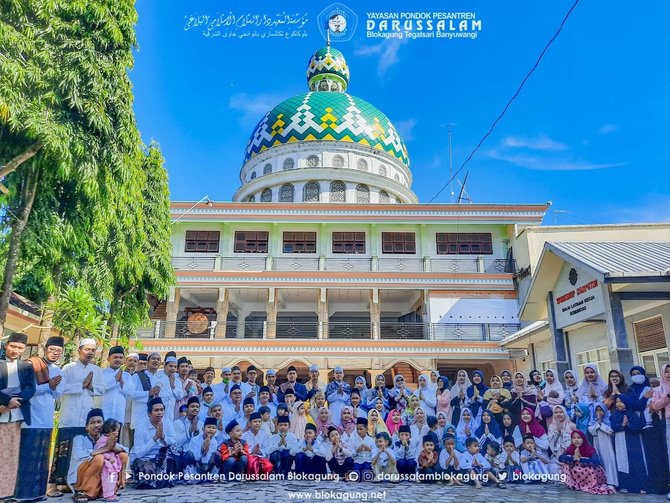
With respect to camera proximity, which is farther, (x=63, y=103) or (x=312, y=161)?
(x=312, y=161)

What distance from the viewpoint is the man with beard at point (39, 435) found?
15.8ft

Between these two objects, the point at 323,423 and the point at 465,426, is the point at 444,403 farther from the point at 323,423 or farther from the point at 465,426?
the point at 323,423

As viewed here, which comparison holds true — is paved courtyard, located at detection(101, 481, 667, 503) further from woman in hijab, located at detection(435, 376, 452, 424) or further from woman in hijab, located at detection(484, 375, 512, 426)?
woman in hijab, located at detection(435, 376, 452, 424)

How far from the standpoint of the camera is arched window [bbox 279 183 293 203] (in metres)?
23.8

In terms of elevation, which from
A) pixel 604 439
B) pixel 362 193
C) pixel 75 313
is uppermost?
pixel 362 193

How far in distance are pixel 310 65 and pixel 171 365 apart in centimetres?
2629

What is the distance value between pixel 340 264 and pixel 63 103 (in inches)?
495

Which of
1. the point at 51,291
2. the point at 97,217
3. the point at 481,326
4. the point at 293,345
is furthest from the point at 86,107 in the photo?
the point at 481,326

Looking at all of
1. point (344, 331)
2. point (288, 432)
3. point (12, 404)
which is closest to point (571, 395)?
point (288, 432)

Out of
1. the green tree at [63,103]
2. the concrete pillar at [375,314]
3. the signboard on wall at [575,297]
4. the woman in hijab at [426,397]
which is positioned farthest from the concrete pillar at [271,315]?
the signboard on wall at [575,297]

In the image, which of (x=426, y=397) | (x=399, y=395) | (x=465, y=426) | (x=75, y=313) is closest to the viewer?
(x=465, y=426)

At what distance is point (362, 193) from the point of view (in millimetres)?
23984

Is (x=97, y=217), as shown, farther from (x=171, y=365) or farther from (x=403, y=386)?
(x=403, y=386)

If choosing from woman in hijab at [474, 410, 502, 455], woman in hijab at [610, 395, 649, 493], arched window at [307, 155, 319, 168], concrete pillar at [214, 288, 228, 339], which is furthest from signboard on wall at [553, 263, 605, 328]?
arched window at [307, 155, 319, 168]
